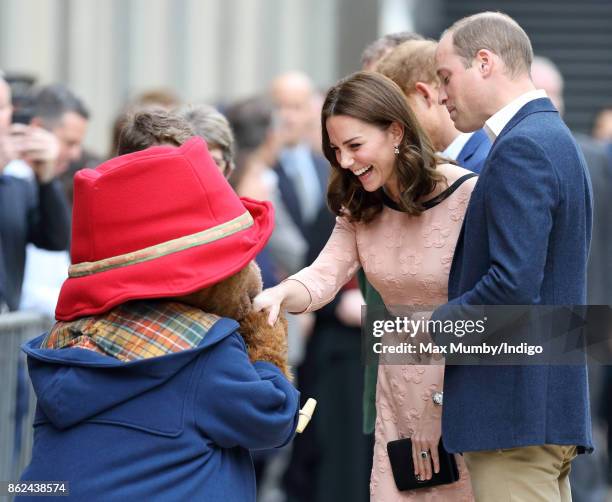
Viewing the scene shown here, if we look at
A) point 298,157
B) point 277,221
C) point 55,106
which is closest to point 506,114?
point 55,106

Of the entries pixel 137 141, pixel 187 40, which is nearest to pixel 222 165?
pixel 137 141

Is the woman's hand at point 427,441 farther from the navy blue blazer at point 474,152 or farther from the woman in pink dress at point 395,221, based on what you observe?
the navy blue blazer at point 474,152

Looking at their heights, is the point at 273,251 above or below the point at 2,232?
below

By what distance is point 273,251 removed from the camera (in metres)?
7.58

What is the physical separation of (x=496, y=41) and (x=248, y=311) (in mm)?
999

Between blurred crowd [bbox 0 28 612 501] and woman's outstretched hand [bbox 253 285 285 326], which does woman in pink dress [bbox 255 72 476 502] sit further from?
blurred crowd [bbox 0 28 612 501]

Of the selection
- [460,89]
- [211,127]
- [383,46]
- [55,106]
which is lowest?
[55,106]

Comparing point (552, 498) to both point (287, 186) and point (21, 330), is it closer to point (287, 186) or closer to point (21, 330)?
point (21, 330)

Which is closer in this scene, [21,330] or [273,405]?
[273,405]

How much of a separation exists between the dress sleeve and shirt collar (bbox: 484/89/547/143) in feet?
2.05

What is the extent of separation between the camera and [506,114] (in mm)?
3686

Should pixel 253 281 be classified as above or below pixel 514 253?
below

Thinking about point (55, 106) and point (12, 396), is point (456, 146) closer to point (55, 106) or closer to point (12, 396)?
point (12, 396)

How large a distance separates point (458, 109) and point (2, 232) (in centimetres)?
238
